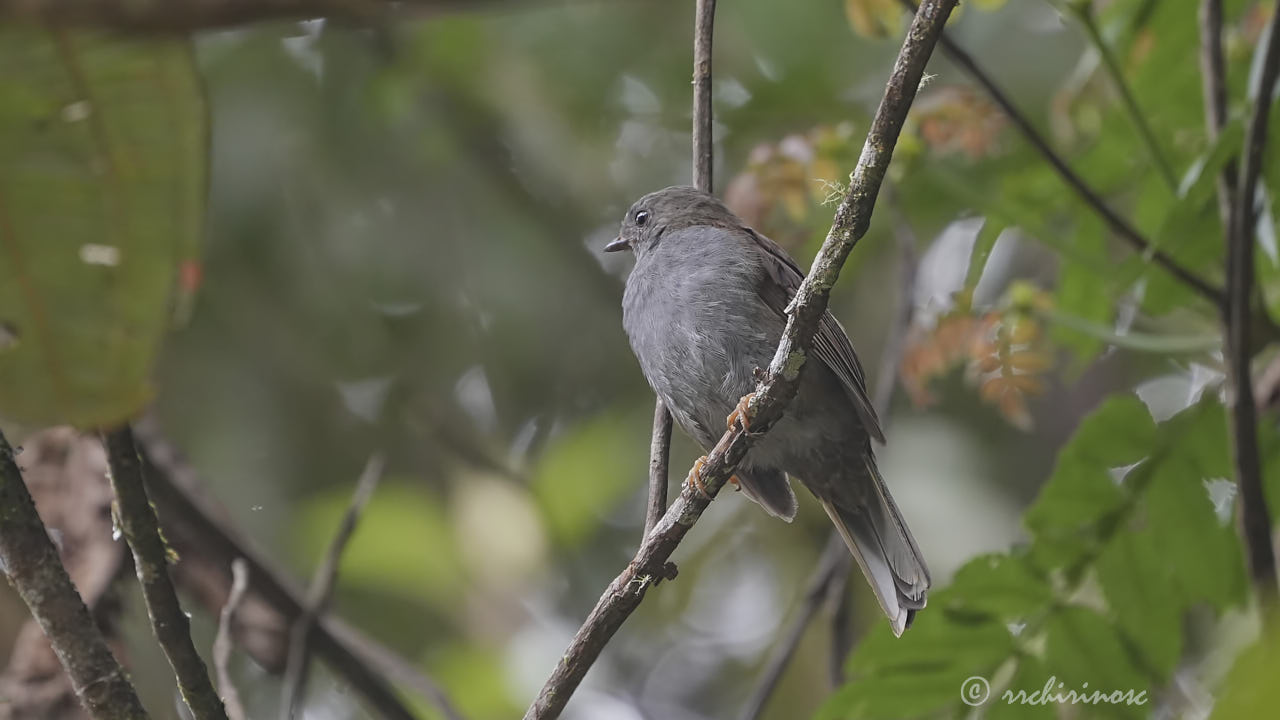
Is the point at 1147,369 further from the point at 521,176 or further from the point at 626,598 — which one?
the point at 626,598

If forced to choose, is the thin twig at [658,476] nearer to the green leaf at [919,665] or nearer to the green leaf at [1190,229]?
the green leaf at [919,665]

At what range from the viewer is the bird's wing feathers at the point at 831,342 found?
4.05 m

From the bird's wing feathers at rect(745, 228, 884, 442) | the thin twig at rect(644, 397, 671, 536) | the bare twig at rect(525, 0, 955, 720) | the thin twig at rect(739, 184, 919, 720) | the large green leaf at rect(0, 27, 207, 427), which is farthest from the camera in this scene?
the thin twig at rect(739, 184, 919, 720)

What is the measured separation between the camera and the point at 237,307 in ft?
22.8

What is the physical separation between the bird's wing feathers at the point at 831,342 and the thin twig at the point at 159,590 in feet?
7.51

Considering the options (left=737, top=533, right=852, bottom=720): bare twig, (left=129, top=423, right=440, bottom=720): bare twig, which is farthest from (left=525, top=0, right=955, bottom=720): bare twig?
(left=737, top=533, right=852, bottom=720): bare twig

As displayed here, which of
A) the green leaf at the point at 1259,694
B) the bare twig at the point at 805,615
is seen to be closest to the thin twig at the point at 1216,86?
the bare twig at the point at 805,615

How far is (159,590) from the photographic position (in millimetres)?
2197

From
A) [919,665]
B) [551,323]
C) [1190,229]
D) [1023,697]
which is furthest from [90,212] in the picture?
[551,323]

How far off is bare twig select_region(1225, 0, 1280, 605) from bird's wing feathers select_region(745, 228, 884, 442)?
3.99ft

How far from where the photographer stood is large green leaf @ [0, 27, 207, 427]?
140cm

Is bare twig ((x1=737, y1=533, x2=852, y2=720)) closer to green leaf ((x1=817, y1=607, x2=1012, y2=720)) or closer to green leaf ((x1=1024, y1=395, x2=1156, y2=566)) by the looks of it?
green leaf ((x1=817, y1=607, x2=1012, y2=720))

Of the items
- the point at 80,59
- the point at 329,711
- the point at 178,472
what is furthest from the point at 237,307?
the point at 80,59

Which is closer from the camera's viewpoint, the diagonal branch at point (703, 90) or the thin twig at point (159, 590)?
the thin twig at point (159, 590)
